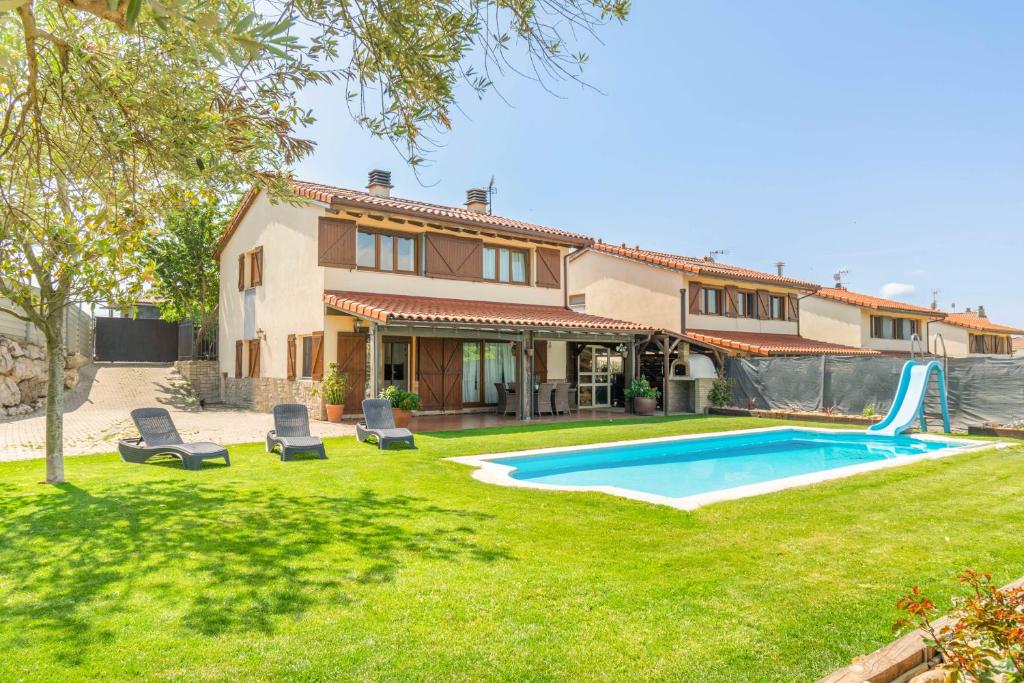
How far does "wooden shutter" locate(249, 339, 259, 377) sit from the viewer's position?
22.4 metres

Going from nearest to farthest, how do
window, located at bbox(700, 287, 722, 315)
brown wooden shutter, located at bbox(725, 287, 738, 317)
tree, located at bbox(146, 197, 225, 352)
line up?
window, located at bbox(700, 287, 722, 315) → tree, located at bbox(146, 197, 225, 352) → brown wooden shutter, located at bbox(725, 287, 738, 317)

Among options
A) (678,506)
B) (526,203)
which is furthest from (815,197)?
(678,506)

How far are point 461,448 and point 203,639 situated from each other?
29.8 ft

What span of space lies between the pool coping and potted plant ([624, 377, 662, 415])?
456 cm

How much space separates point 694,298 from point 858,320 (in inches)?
465

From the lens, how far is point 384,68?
6.27 m

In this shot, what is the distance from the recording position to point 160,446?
1088 cm

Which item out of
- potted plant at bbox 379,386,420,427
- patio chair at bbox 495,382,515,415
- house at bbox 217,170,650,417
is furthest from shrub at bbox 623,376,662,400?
potted plant at bbox 379,386,420,427

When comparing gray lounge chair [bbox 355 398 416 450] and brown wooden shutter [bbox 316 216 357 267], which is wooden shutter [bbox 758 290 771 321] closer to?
brown wooden shutter [bbox 316 216 357 267]

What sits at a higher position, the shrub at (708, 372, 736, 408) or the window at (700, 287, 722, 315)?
the window at (700, 287, 722, 315)

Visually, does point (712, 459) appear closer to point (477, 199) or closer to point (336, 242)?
point (336, 242)

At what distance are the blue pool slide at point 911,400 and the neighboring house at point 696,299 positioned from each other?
19.9 feet

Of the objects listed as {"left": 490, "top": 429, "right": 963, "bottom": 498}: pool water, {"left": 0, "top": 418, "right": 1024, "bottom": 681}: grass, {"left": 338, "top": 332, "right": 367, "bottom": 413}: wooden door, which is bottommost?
{"left": 490, "top": 429, "right": 963, "bottom": 498}: pool water

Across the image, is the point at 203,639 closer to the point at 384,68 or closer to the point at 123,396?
the point at 384,68
